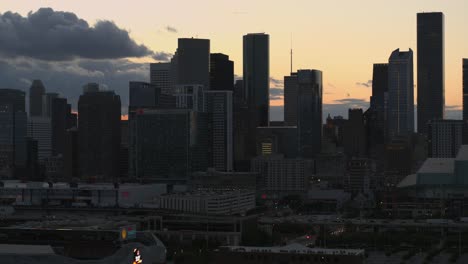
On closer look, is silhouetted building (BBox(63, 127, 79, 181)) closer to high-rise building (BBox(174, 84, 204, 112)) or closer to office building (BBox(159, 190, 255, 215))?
high-rise building (BBox(174, 84, 204, 112))

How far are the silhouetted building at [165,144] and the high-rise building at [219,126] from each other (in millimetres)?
11157

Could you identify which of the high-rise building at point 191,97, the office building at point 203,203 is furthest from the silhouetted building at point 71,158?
the office building at point 203,203

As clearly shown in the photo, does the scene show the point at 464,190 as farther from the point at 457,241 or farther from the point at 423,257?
the point at 423,257

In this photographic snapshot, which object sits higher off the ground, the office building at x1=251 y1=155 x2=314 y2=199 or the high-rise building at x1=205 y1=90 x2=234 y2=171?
the high-rise building at x1=205 y1=90 x2=234 y2=171

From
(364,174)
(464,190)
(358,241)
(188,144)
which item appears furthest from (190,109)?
(358,241)

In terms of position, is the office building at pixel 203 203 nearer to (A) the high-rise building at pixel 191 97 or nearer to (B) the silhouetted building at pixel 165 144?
(B) the silhouetted building at pixel 165 144

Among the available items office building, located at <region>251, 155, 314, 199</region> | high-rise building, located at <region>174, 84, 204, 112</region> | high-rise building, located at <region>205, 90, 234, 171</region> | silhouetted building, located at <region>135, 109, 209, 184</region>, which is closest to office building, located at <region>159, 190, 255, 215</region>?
silhouetted building, located at <region>135, 109, 209, 184</region>

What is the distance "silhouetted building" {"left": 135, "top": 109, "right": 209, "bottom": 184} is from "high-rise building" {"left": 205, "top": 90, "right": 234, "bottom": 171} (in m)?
11.2

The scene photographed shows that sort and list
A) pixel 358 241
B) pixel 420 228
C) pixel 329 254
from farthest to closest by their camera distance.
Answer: pixel 420 228 < pixel 358 241 < pixel 329 254

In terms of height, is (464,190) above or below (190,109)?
below

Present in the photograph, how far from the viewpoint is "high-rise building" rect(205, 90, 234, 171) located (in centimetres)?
17938

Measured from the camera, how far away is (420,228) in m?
97.1

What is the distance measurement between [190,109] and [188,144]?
736cm

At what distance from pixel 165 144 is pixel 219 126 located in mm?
17266
